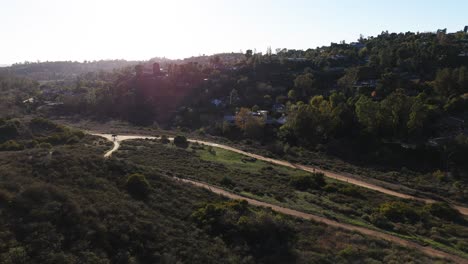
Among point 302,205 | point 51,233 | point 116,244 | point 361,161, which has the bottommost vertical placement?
point 361,161

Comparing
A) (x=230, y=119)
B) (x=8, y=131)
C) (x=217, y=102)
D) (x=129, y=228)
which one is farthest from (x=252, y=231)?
(x=217, y=102)

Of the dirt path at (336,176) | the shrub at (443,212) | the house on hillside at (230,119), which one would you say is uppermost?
the house on hillside at (230,119)

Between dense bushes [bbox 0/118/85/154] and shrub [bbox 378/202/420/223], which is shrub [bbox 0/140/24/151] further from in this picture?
shrub [bbox 378/202/420/223]

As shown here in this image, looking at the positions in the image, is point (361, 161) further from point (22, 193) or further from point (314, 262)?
point (22, 193)

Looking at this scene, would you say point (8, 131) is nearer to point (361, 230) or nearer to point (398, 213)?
point (361, 230)

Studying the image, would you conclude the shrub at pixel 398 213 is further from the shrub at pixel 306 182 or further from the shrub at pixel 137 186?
the shrub at pixel 137 186

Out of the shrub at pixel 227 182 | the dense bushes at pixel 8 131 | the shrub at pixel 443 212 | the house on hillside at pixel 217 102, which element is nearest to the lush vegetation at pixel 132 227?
the shrub at pixel 227 182

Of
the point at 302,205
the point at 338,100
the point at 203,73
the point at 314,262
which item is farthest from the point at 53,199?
the point at 203,73

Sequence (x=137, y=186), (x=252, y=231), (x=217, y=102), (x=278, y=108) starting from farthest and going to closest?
(x=217, y=102), (x=278, y=108), (x=137, y=186), (x=252, y=231)
